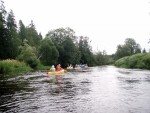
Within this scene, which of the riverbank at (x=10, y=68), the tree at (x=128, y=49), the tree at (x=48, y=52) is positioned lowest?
the riverbank at (x=10, y=68)

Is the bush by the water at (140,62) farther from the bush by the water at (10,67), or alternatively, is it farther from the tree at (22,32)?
the tree at (22,32)

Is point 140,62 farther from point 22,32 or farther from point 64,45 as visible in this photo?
point 22,32

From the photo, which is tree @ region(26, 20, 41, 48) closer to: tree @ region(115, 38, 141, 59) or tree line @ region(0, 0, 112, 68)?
tree line @ region(0, 0, 112, 68)

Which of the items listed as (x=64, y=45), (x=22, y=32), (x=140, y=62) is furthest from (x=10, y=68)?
(x=22, y=32)

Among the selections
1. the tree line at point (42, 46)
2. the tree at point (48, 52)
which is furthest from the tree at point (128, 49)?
the tree at point (48, 52)

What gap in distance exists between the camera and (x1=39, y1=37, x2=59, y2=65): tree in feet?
263

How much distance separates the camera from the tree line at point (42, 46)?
63500mm

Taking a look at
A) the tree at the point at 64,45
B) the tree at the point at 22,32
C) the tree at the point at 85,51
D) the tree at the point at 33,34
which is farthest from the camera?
the tree at the point at 85,51

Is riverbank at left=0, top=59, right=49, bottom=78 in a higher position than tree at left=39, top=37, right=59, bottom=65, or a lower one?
lower

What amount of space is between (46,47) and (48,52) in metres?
1.86

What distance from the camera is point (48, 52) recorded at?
266 feet

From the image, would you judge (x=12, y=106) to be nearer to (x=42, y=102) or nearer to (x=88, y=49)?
(x=42, y=102)

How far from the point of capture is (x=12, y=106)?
16.5 m

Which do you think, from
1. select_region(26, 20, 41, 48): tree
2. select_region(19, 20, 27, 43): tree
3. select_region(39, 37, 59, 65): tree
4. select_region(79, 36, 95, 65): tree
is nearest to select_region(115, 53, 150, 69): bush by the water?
select_region(39, 37, 59, 65): tree
